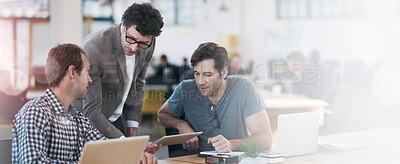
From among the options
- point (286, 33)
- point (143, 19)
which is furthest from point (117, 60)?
point (286, 33)

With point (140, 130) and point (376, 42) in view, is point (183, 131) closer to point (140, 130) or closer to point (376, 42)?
point (140, 130)

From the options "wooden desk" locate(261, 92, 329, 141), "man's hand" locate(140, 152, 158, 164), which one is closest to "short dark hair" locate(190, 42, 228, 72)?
"wooden desk" locate(261, 92, 329, 141)

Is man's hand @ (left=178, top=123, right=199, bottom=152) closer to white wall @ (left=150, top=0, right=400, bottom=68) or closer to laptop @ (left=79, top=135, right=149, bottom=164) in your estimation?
white wall @ (left=150, top=0, right=400, bottom=68)

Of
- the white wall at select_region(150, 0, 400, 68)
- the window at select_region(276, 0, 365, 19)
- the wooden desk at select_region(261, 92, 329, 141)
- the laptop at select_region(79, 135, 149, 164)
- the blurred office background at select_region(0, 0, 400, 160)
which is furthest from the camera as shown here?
the window at select_region(276, 0, 365, 19)

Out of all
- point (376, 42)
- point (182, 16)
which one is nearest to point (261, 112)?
point (376, 42)

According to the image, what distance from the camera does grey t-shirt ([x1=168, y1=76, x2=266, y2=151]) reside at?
306 cm

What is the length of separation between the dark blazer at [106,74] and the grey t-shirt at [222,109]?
37cm

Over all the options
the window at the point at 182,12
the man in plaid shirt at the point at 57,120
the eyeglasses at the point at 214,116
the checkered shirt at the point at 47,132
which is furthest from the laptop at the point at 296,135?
the window at the point at 182,12

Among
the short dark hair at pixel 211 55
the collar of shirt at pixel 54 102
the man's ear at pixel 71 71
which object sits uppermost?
the short dark hair at pixel 211 55

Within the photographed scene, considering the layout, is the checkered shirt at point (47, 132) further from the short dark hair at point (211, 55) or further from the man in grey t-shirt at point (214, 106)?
the short dark hair at point (211, 55)

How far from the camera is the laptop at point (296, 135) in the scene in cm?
253

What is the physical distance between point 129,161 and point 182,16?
9.52 meters

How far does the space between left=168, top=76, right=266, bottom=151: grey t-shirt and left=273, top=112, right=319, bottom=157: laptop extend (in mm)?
431

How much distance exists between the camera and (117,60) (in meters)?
2.86
